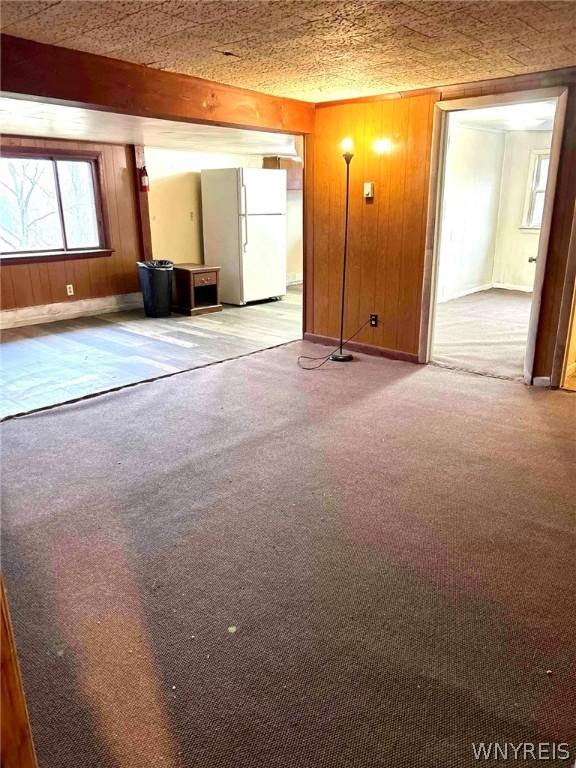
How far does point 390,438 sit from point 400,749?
2.02 m

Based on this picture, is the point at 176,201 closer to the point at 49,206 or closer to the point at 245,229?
the point at 245,229

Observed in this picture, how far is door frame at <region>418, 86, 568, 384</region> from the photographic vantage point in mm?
3756

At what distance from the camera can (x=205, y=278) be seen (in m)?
7.12

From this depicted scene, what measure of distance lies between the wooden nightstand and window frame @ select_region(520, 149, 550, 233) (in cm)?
475

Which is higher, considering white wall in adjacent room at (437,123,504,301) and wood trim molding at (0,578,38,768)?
white wall in adjacent room at (437,123,504,301)

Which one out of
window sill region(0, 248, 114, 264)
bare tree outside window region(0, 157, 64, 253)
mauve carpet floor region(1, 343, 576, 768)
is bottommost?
mauve carpet floor region(1, 343, 576, 768)

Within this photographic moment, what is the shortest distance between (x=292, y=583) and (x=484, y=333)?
14.8 feet

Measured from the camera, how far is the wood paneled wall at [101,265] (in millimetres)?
6320

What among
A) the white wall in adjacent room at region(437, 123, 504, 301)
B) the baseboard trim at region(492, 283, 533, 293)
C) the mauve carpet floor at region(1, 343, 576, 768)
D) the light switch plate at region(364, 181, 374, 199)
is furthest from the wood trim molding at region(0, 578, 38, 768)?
the baseboard trim at region(492, 283, 533, 293)

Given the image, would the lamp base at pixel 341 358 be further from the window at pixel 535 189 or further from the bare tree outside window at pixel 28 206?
the window at pixel 535 189

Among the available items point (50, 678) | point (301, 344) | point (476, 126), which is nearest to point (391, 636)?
point (50, 678)

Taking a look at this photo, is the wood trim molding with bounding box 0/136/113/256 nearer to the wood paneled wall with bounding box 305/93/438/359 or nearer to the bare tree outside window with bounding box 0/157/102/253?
the bare tree outside window with bounding box 0/157/102/253

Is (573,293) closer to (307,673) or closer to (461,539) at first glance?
(461,539)

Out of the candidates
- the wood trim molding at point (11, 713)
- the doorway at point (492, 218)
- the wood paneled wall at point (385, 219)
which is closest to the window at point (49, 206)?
the wood paneled wall at point (385, 219)
